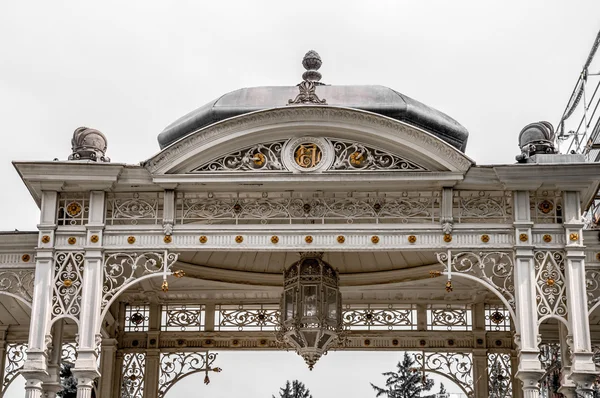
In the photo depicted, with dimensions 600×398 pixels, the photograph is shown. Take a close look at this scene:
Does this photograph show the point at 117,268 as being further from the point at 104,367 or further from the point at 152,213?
the point at 104,367

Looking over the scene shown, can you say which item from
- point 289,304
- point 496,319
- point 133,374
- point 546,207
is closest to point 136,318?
point 133,374

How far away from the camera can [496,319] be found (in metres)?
19.3

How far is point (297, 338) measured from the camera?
17359 millimetres

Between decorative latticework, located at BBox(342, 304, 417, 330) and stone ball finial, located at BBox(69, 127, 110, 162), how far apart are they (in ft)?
18.4

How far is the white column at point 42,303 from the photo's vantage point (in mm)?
15438

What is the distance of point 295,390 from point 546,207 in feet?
73.0

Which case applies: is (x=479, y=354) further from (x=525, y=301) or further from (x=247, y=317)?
(x=247, y=317)

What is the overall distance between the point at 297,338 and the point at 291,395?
19.9 metres

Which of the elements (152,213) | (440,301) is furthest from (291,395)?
(152,213)

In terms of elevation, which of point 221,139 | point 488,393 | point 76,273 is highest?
point 221,139

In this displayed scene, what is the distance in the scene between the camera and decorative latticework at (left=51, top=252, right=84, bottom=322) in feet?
51.8

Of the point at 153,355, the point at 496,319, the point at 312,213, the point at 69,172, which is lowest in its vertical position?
the point at 153,355

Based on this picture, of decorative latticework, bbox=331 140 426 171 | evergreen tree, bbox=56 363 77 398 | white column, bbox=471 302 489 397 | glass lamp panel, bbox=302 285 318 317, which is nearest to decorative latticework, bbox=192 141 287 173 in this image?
decorative latticework, bbox=331 140 426 171

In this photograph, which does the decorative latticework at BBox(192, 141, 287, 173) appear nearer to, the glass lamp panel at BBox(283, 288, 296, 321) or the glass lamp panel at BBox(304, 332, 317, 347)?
the glass lamp panel at BBox(283, 288, 296, 321)
